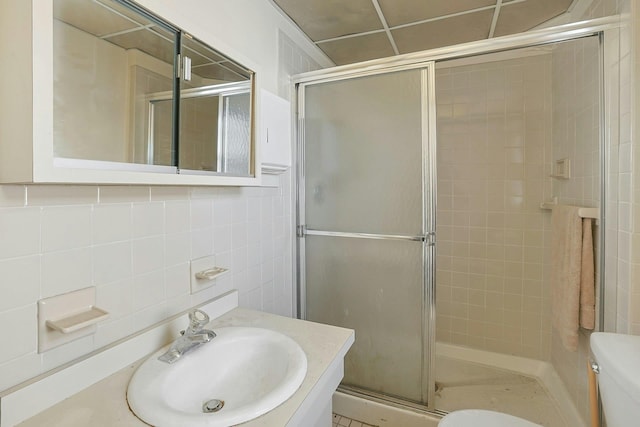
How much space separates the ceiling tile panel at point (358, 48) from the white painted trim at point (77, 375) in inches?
72.5

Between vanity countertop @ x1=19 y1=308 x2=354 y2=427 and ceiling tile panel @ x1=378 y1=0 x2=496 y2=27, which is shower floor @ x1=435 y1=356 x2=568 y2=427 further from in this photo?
ceiling tile panel @ x1=378 y1=0 x2=496 y2=27

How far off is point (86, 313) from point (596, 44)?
2120 mm

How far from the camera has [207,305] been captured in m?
1.17

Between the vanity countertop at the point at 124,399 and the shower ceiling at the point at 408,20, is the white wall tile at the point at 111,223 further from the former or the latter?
the shower ceiling at the point at 408,20

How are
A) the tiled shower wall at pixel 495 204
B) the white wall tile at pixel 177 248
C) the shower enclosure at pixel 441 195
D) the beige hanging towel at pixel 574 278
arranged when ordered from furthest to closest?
the tiled shower wall at pixel 495 204 → the shower enclosure at pixel 441 195 → the beige hanging towel at pixel 574 278 → the white wall tile at pixel 177 248

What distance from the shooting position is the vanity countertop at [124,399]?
0.67 meters

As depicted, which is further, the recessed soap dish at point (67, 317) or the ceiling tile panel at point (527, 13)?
the ceiling tile panel at point (527, 13)

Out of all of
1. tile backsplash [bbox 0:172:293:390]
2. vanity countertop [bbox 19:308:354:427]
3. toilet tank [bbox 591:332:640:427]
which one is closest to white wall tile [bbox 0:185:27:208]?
tile backsplash [bbox 0:172:293:390]

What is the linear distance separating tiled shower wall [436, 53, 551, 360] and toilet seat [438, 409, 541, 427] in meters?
1.27

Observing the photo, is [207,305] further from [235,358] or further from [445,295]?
[445,295]

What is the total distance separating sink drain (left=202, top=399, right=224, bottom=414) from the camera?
85 centimetres

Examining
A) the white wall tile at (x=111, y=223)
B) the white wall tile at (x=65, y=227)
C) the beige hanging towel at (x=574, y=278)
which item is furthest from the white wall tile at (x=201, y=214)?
the beige hanging towel at (x=574, y=278)

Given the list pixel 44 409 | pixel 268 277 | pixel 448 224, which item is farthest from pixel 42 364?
pixel 448 224

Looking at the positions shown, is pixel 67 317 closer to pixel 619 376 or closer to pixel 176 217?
pixel 176 217
